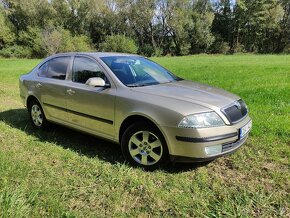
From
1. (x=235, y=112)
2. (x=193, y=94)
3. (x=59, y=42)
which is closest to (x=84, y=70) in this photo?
(x=193, y=94)

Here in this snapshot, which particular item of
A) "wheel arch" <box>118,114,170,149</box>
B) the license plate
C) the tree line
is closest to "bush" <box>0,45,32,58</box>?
the tree line

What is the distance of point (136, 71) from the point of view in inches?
193

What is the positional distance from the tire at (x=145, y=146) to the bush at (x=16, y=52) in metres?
44.7

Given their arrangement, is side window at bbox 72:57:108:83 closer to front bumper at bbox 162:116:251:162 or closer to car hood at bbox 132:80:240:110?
car hood at bbox 132:80:240:110

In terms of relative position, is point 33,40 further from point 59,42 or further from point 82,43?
point 82,43

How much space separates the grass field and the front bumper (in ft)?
1.11

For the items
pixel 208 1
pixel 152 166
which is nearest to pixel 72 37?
pixel 208 1

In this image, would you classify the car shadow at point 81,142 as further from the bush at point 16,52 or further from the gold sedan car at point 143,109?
the bush at point 16,52

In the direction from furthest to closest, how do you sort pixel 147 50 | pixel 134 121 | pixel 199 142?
pixel 147 50 < pixel 134 121 < pixel 199 142

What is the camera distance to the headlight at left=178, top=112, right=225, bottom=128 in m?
3.64

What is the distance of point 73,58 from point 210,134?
9.43ft

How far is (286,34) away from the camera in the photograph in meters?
50.1

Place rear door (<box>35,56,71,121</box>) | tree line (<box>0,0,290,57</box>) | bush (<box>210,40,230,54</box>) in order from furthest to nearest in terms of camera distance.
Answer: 1. bush (<box>210,40,230,54</box>)
2. tree line (<box>0,0,290,57</box>)
3. rear door (<box>35,56,71,121</box>)

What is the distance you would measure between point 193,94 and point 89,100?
1600 millimetres
